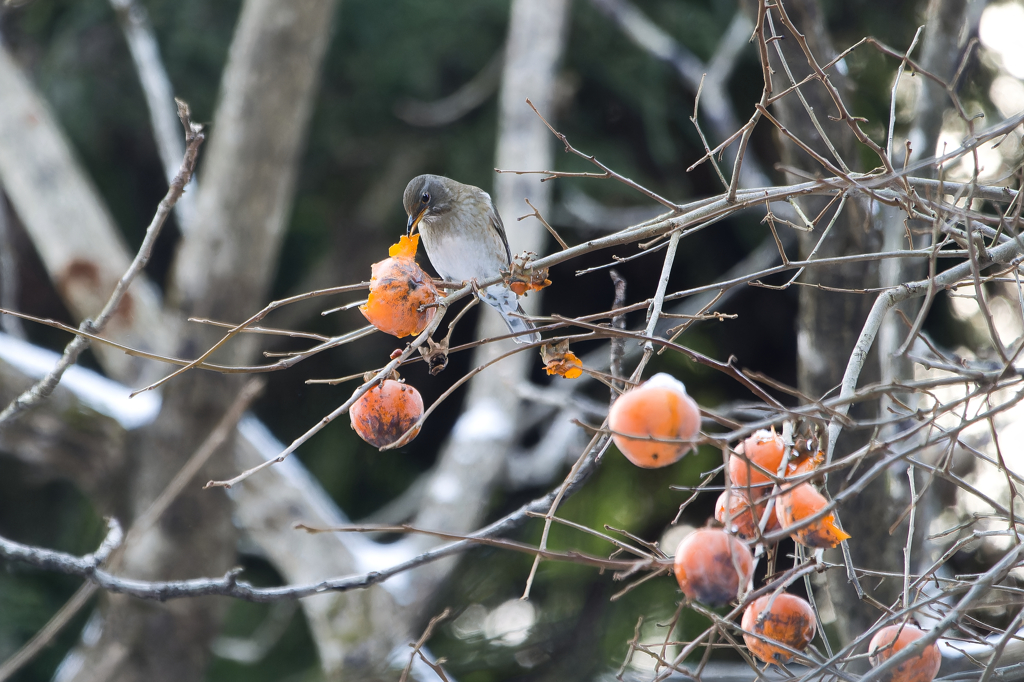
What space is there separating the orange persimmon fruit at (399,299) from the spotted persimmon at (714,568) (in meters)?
0.45

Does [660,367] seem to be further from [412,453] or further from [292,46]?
[292,46]

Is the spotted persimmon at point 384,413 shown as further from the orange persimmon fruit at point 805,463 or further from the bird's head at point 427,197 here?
the bird's head at point 427,197

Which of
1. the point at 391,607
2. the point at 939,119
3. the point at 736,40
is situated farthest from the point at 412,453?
the point at 939,119

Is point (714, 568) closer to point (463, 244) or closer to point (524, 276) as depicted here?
point (524, 276)

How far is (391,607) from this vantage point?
10.3ft

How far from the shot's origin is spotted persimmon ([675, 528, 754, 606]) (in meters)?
0.78

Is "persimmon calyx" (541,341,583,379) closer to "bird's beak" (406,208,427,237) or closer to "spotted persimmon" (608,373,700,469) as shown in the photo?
"spotted persimmon" (608,373,700,469)

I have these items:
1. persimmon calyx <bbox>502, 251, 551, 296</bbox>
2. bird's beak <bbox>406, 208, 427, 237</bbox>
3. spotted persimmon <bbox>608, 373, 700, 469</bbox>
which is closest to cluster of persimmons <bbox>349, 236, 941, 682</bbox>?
spotted persimmon <bbox>608, 373, 700, 469</bbox>

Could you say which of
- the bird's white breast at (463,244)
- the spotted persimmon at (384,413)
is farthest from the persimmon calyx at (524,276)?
the bird's white breast at (463,244)

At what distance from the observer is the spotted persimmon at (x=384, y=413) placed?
1.03m

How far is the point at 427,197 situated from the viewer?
2.07m

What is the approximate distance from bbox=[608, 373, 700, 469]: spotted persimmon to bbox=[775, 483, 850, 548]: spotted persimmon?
0.15 meters

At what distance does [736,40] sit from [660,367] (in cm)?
158

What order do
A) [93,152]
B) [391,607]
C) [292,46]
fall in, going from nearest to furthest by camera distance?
[292,46] < [391,607] < [93,152]
